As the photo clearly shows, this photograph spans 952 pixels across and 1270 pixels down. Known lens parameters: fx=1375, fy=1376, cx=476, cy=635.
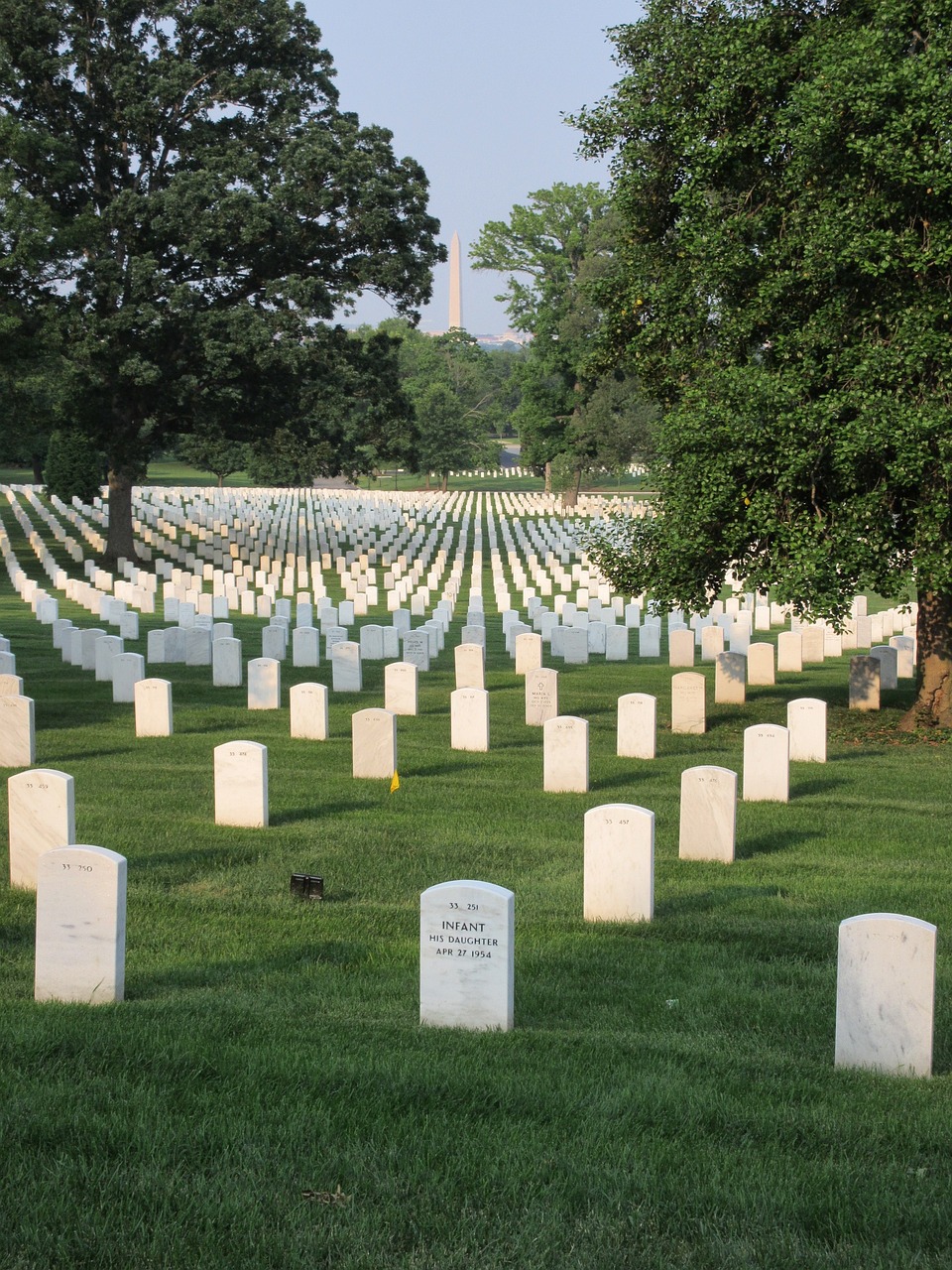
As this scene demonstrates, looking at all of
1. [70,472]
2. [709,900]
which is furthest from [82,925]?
[70,472]

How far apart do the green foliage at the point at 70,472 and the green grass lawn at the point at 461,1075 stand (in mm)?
45800

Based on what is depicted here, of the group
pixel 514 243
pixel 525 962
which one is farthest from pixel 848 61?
pixel 514 243

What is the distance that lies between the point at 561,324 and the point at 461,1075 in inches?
2458

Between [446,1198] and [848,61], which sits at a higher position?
[848,61]

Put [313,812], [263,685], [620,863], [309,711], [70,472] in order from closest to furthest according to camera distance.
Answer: [620,863], [313,812], [309,711], [263,685], [70,472]

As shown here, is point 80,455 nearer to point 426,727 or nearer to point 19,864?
point 426,727

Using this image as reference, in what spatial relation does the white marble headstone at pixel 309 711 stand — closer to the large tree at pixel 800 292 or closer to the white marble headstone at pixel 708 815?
the large tree at pixel 800 292

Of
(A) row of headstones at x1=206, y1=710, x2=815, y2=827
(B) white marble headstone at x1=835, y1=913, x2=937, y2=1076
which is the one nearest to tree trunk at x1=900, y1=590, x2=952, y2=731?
(A) row of headstones at x1=206, y1=710, x2=815, y2=827

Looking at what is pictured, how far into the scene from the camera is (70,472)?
54.7 meters

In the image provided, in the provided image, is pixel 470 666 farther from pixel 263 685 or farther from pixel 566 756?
pixel 566 756

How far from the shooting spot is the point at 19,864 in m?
9.07

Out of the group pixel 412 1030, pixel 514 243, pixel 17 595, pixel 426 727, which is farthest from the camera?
pixel 514 243

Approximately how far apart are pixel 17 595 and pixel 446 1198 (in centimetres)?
3154

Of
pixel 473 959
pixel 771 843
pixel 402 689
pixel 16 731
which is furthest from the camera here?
pixel 402 689
